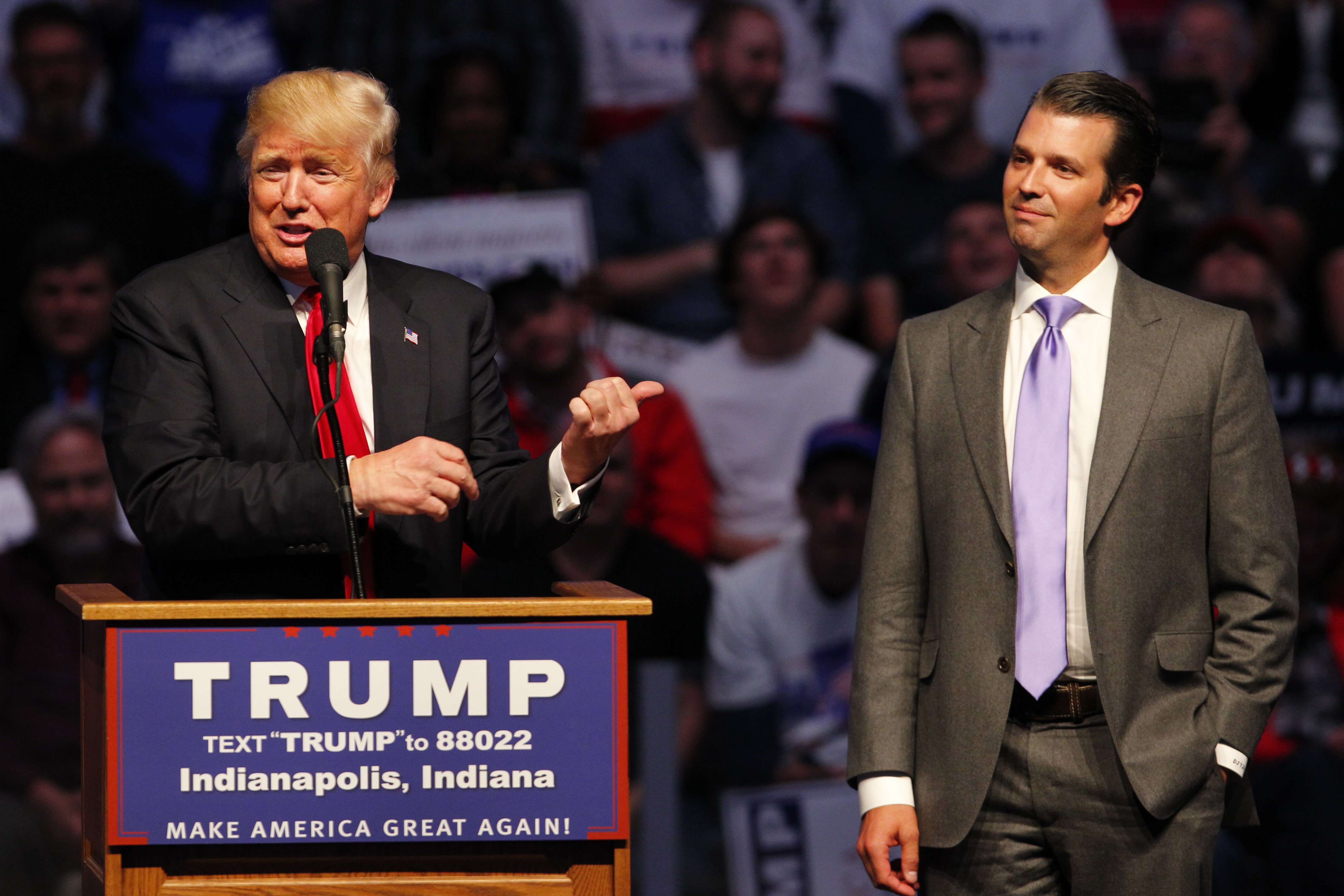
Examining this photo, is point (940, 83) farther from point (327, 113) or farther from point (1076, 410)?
point (327, 113)

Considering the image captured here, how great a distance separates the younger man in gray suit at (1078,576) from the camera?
6.48 feet

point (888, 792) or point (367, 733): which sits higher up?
point (367, 733)

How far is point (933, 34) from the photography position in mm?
4926

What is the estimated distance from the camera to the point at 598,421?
1937 mm

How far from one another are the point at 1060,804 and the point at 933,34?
339 cm

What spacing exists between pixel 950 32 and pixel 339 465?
3.51 meters

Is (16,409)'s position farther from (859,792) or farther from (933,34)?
(859,792)

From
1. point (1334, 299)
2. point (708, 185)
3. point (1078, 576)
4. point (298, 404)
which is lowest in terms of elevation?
point (1078, 576)

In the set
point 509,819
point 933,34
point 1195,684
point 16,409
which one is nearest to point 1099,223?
point 1195,684

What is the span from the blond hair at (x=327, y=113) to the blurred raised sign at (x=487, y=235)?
2.62 m

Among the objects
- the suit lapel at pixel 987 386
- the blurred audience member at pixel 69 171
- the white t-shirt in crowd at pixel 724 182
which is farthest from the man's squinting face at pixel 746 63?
the suit lapel at pixel 987 386

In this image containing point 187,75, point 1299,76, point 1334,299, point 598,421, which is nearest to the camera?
point 598,421

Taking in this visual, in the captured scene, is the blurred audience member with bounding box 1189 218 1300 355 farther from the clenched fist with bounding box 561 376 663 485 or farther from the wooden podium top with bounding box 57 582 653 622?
the wooden podium top with bounding box 57 582 653 622

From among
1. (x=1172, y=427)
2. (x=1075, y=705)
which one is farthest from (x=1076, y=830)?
(x=1172, y=427)
